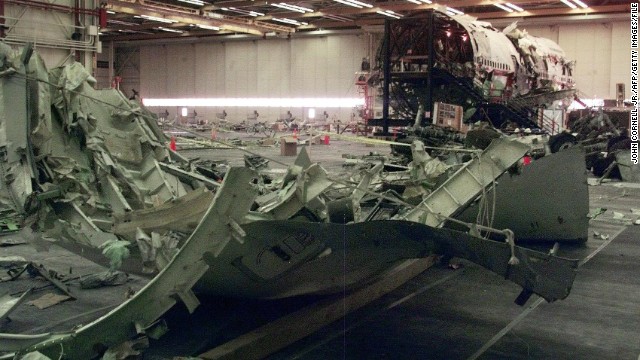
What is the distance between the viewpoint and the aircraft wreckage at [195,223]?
4.17 metres

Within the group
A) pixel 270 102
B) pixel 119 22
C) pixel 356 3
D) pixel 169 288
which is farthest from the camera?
pixel 270 102

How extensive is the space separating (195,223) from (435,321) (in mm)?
2816

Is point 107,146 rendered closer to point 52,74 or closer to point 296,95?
point 52,74

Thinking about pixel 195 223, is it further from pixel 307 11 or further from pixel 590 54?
pixel 590 54

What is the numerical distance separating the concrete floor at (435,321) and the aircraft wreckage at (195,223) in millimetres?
431

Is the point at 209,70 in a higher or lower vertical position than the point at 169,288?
higher

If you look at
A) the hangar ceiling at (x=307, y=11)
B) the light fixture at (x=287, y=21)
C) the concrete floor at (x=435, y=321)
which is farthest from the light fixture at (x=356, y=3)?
the concrete floor at (x=435, y=321)

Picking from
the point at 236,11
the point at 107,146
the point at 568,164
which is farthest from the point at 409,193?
the point at 236,11

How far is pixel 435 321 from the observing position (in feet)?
20.0

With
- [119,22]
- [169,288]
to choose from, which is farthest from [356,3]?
[169,288]

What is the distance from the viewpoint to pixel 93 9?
22000 millimetres

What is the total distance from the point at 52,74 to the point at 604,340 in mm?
5863

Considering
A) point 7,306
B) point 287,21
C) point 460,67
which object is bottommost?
point 7,306

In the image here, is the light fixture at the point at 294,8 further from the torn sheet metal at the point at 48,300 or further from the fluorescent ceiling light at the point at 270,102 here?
the torn sheet metal at the point at 48,300
